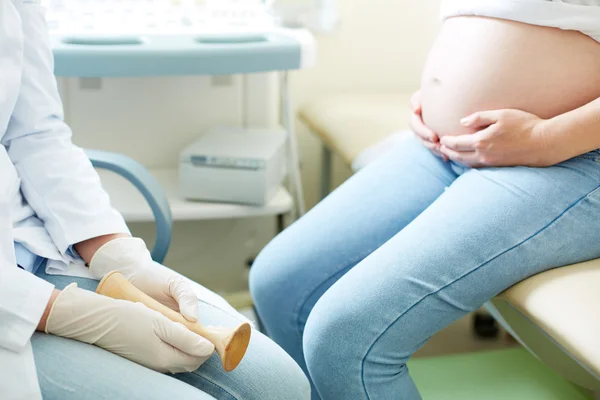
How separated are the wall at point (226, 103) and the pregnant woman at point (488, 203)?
2.92 feet

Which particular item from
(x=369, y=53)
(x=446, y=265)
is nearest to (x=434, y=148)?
(x=446, y=265)

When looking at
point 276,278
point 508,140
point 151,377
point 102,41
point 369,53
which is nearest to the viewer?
point 151,377

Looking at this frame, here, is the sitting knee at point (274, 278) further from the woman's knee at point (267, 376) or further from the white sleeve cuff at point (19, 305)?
the white sleeve cuff at point (19, 305)

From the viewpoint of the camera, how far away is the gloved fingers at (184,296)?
0.98 meters

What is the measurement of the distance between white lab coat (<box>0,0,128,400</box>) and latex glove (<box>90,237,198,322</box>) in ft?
0.12

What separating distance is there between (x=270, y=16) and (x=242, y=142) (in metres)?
0.34

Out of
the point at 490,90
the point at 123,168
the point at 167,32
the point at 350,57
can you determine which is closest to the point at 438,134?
the point at 490,90

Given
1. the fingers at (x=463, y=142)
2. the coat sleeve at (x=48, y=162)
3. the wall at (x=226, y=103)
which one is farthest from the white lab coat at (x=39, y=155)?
the wall at (x=226, y=103)

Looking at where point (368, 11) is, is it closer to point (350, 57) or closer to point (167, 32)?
point (350, 57)

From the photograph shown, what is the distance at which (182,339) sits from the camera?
0.92m

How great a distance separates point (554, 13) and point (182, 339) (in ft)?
2.28

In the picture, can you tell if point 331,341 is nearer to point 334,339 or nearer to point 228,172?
point 334,339

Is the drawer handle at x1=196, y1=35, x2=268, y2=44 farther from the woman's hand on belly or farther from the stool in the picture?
the woman's hand on belly

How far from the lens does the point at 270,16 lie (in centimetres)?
193
